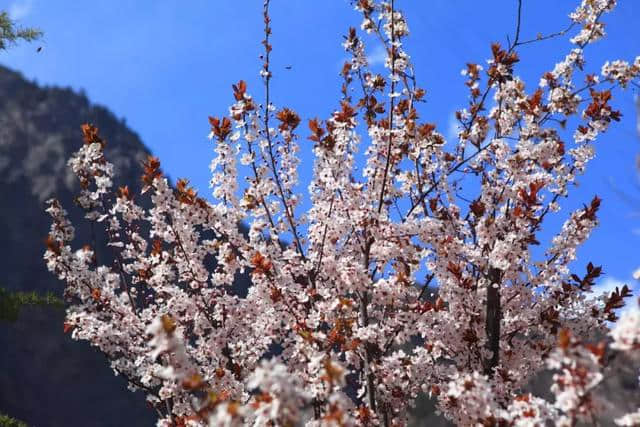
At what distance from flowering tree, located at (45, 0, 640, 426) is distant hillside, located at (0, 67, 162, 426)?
3395 cm

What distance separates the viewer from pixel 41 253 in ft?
157

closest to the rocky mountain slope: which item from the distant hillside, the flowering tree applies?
the distant hillside

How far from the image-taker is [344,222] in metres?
6.34

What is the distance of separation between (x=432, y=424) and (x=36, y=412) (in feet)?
90.1

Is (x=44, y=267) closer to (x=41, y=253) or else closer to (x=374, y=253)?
(x=41, y=253)

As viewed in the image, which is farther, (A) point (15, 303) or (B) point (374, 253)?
(A) point (15, 303)

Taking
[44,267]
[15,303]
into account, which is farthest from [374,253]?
[44,267]

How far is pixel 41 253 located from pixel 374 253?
46.2 m

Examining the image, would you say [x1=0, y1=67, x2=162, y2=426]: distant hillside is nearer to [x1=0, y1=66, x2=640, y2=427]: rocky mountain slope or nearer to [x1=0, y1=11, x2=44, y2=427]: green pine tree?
[x1=0, y1=66, x2=640, y2=427]: rocky mountain slope

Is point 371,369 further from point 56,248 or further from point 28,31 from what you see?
point 28,31

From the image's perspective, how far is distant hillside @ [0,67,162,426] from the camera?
135 ft

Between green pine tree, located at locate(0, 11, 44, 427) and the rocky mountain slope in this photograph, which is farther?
the rocky mountain slope

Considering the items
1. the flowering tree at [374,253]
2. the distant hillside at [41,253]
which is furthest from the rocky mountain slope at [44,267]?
the flowering tree at [374,253]

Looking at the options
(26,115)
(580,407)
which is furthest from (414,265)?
(26,115)
